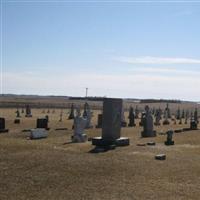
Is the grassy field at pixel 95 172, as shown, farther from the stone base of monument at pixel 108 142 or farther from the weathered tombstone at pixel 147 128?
the weathered tombstone at pixel 147 128

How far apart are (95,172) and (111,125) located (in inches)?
350

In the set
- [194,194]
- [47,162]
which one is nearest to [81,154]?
[47,162]

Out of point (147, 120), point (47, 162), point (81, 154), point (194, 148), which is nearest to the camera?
point (47, 162)

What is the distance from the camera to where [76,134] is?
26.0 metres

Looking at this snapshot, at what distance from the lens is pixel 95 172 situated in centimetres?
1577

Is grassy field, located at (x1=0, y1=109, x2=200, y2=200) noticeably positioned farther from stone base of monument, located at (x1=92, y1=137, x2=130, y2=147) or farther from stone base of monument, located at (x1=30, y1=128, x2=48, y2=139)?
stone base of monument, located at (x1=30, y1=128, x2=48, y2=139)

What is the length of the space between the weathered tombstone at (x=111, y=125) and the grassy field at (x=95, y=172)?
640 mm

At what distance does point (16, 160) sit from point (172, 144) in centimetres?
1035

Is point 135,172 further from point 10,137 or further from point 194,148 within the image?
point 10,137

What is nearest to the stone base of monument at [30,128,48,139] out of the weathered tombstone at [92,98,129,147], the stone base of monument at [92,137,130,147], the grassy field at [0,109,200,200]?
the grassy field at [0,109,200,200]

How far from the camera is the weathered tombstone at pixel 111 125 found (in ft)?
78.7

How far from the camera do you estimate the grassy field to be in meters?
12.7

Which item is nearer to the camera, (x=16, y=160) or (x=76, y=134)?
(x=16, y=160)

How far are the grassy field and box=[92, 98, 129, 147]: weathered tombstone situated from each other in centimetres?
64
